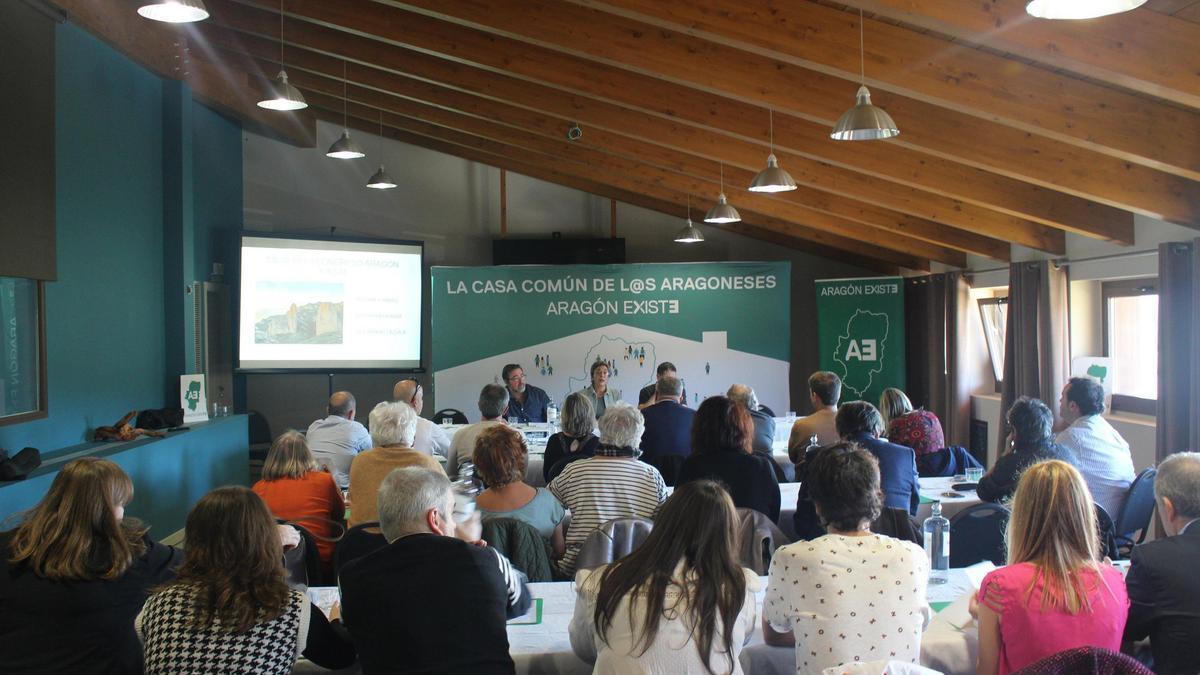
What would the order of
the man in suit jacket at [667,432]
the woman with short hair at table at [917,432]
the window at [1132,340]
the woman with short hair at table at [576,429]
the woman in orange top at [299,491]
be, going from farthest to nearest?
the window at [1132,340], the man in suit jacket at [667,432], the woman with short hair at table at [917,432], the woman with short hair at table at [576,429], the woman in orange top at [299,491]

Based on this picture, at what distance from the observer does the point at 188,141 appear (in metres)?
8.59

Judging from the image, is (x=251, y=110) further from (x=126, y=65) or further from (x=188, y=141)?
(x=126, y=65)

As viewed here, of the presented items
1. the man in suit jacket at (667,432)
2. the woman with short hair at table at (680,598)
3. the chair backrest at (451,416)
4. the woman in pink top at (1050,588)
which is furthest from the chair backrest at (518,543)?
the chair backrest at (451,416)

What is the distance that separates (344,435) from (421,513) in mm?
3633

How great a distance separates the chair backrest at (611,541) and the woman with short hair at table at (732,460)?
3.02 ft

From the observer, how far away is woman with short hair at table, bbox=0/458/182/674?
8.18 feet

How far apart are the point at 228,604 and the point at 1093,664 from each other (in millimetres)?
1917

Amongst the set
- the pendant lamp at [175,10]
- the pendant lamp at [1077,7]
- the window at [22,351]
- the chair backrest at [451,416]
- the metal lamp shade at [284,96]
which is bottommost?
the chair backrest at [451,416]

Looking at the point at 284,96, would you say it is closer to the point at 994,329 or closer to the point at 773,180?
the point at 773,180

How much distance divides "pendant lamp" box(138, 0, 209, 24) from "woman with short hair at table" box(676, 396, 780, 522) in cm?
284

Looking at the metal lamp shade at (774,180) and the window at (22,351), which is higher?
the metal lamp shade at (774,180)

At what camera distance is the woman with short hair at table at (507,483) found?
3.69 metres

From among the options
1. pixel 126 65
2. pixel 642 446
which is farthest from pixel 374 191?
pixel 642 446

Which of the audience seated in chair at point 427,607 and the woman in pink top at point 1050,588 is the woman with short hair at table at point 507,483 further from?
the woman in pink top at point 1050,588
